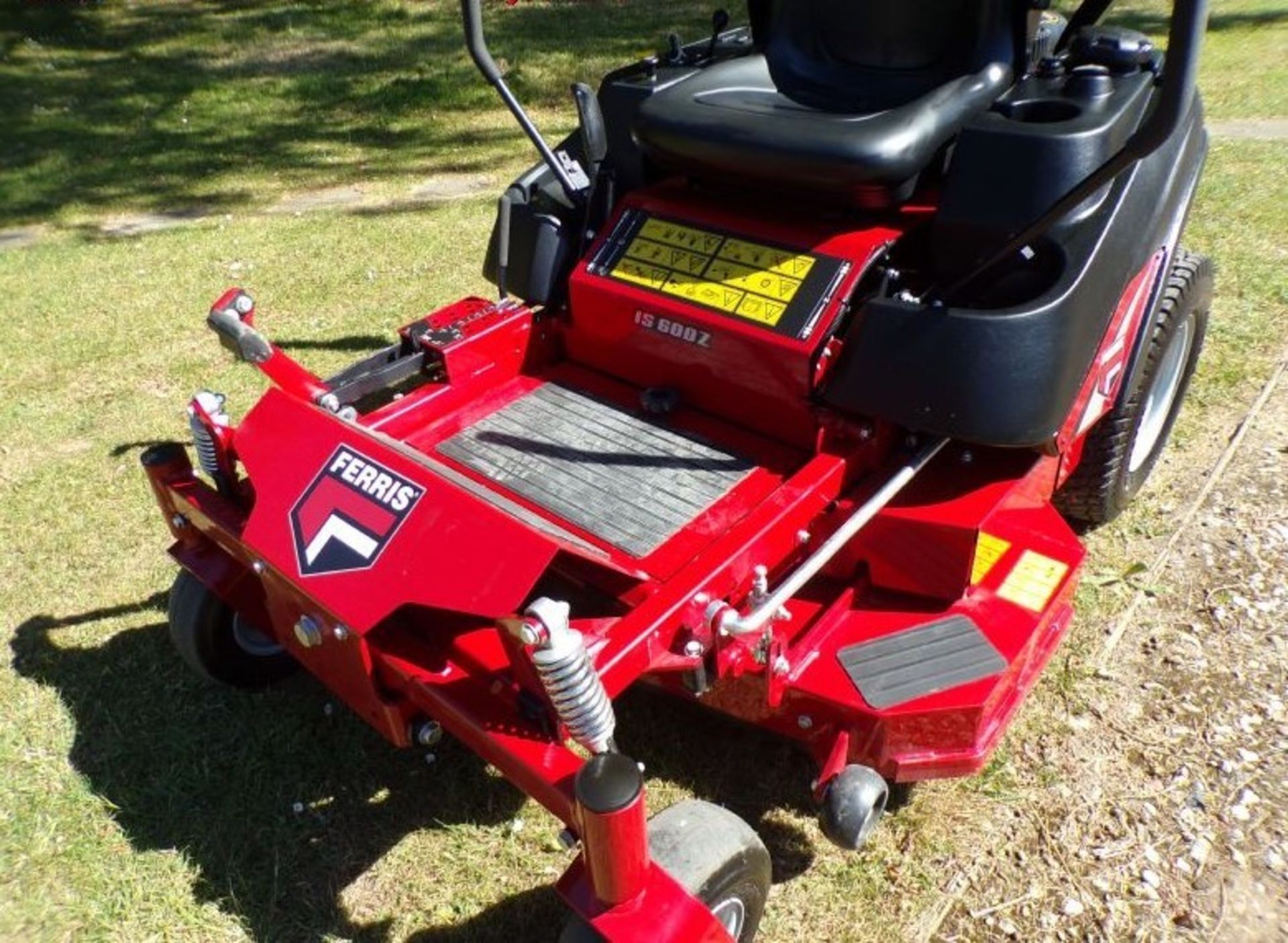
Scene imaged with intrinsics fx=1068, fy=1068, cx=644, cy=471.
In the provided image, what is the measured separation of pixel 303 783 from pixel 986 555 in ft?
5.46

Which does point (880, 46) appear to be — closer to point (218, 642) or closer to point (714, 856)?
point (714, 856)

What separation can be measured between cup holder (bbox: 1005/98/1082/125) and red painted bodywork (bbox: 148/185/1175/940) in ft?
1.06

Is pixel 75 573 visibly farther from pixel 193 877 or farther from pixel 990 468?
pixel 990 468

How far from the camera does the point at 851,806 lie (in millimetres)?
1992

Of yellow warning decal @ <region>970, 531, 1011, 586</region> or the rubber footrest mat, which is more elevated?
the rubber footrest mat

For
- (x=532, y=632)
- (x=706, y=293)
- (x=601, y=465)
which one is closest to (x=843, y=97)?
(x=706, y=293)

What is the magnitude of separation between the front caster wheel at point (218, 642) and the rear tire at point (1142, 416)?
221 centimetres

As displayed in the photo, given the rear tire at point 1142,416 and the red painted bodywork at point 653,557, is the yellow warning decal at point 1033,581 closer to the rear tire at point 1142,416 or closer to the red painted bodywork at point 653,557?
the red painted bodywork at point 653,557

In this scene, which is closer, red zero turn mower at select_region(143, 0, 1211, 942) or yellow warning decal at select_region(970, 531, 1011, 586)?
red zero turn mower at select_region(143, 0, 1211, 942)

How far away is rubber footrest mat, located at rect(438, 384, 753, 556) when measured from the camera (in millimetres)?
2344

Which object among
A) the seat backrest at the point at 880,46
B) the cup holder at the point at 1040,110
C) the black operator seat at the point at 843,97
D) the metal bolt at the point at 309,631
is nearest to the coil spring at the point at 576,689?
the metal bolt at the point at 309,631

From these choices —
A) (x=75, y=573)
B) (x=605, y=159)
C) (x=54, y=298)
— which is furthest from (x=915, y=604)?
(x=54, y=298)

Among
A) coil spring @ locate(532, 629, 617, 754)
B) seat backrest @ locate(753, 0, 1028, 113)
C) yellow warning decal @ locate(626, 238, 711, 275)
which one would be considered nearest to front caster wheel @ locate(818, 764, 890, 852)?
coil spring @ locate(532, 629, 617, 754)

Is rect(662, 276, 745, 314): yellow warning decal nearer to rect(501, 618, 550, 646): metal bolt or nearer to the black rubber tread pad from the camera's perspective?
the black rubber tread pad
